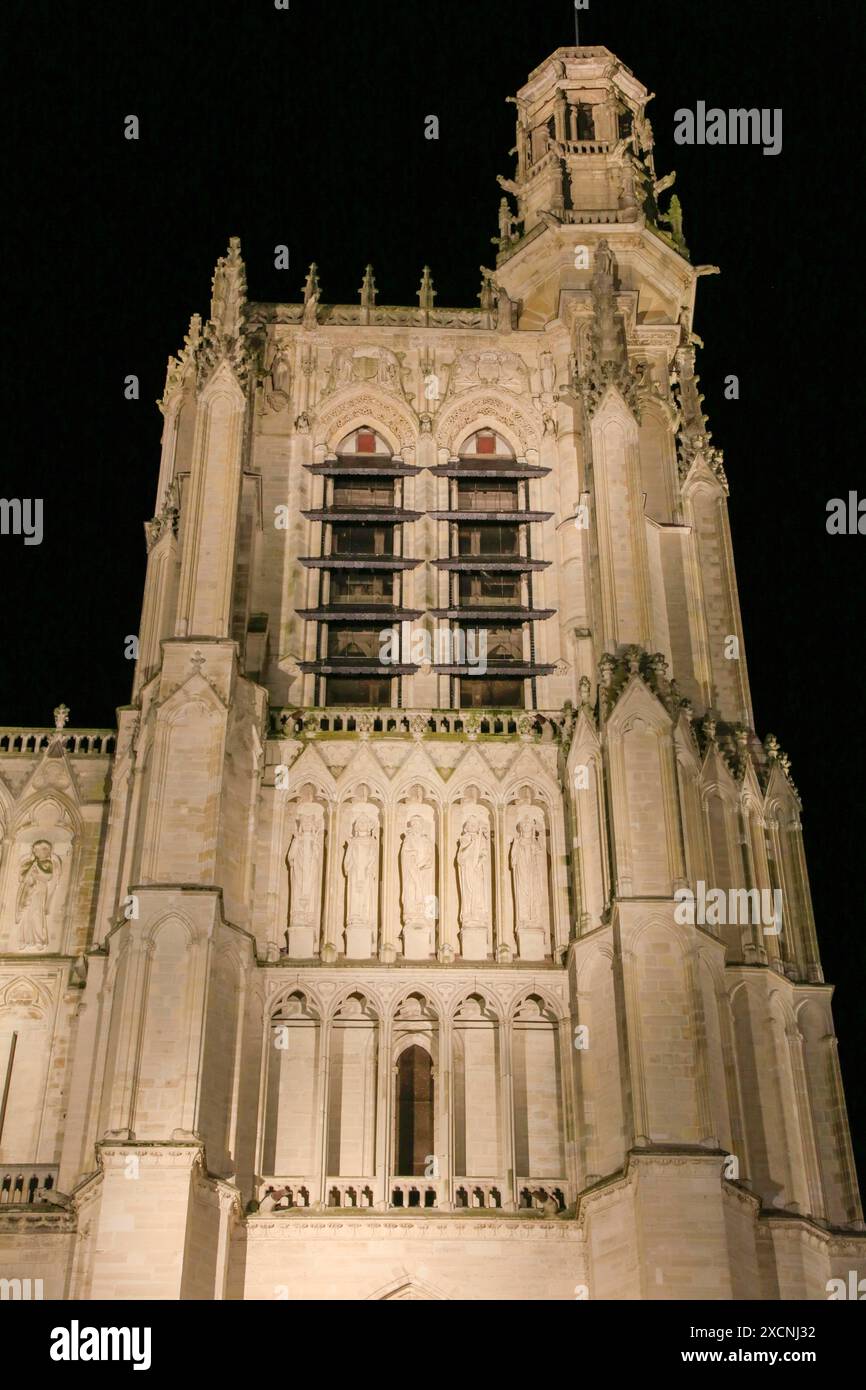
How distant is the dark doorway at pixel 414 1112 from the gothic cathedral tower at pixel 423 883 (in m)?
0.05

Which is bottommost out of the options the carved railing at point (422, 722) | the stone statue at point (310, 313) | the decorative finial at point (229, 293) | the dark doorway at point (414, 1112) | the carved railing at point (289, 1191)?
the carved railing at point (289, 1191)

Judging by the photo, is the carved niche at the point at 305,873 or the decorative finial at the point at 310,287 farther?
the decorative finial at the point at 310,287

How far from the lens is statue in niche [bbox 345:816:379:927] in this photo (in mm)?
27391

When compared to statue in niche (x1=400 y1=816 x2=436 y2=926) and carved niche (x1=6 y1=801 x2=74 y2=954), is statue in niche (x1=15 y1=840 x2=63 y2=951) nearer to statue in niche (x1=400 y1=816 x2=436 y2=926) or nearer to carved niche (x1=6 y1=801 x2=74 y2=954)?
carved niche (x1=6 y1=801 x2=74 y2=954)

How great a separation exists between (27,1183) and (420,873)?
22.7ft

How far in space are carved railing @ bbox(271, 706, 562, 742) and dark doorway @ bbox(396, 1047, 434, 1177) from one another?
16.9 feet

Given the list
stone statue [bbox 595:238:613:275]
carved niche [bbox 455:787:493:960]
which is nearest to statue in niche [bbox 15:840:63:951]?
carved niche [bbox 455:787:493:960]

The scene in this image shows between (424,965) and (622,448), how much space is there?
9.48 meters

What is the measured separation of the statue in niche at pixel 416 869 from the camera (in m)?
27.4

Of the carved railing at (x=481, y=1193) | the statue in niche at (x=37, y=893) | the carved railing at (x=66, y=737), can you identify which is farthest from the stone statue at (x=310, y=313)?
the carved railing at (x=481, y=1193)

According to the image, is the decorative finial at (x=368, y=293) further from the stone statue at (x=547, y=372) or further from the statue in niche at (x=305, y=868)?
the statue in niche at (x=305, y=868)

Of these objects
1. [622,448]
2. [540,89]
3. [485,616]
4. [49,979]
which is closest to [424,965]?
[49,979]

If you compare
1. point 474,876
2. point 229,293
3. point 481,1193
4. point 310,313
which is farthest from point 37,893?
point 310,313

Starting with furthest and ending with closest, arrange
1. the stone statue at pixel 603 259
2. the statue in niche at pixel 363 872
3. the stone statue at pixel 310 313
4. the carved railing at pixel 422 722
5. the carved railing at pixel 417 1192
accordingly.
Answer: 1. the stone statue at pixel 310 313
2. the stone statue at pixel 603 259
3. the carved railing at pixel 422 722
4. the statue in niche at pixel 363 872
5. the carved railing at pixel 417 1192
